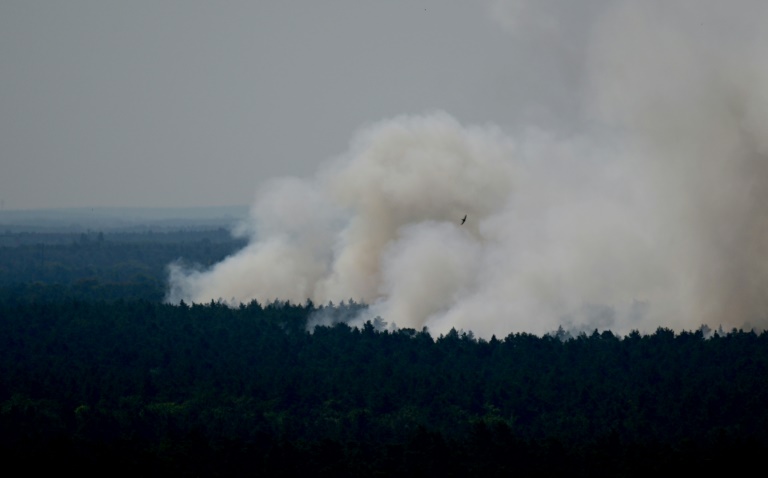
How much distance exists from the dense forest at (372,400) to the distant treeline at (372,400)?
0.65ft

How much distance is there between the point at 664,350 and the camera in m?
121

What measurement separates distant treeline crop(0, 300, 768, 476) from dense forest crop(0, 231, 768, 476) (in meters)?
0.20

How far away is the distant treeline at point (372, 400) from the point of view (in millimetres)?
82188

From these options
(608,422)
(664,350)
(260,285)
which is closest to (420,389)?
(608,422)

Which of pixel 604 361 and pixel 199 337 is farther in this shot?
pixel 199 337

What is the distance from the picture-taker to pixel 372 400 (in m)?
106

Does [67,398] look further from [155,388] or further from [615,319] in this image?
[615,319]

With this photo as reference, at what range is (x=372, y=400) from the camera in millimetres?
105625

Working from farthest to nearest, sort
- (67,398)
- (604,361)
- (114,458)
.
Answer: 1. (604,361)
2. (67,398)
3. (114,458)

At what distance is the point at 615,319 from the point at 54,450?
72157mm

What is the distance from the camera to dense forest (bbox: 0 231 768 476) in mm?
82250

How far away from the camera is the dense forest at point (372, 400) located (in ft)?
270

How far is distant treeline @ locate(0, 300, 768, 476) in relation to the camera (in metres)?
82.2

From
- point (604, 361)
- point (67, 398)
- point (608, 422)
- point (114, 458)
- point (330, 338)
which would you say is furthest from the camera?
point (330, 338)
